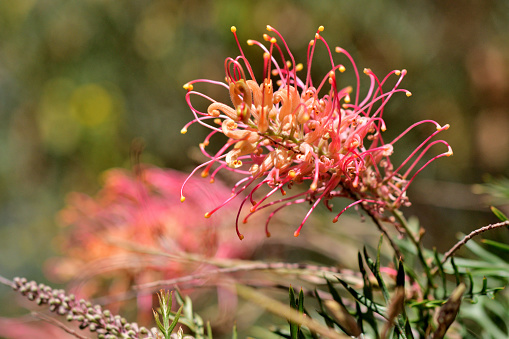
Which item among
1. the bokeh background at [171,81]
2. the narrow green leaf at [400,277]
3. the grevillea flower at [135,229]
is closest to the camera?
the narrow green leaf at [400,277]

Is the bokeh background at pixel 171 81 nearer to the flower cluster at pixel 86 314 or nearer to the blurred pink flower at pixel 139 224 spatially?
the blurred pink flower at pixel 139 224

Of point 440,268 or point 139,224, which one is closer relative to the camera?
point 440,268

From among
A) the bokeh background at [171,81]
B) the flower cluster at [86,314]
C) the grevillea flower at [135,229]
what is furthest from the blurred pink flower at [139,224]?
the bokeh background at [171,81]

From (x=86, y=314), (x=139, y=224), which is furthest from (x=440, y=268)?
(x=139, y=224)

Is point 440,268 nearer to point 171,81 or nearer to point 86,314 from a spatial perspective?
point 86,314

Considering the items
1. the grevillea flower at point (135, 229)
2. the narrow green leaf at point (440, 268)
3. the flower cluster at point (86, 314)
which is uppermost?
the narrow green leaf at point (440, 268)

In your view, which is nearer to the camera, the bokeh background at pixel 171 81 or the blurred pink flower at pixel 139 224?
the blurred pink flower at pixel 139 224

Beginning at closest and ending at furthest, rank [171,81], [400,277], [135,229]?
[400,277] < [135,229] < [171,81]

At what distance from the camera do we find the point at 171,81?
3.92ft

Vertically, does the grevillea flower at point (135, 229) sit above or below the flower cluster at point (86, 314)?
below

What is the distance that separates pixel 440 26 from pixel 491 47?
112 millimetres

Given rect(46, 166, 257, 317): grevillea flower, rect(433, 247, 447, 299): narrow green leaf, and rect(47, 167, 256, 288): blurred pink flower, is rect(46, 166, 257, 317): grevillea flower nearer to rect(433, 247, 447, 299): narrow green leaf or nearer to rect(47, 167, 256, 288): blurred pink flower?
rect(47, 167, 256, 288): blurred pink flower

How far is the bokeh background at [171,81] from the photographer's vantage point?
943 millimetres

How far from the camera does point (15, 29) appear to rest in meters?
1.26
